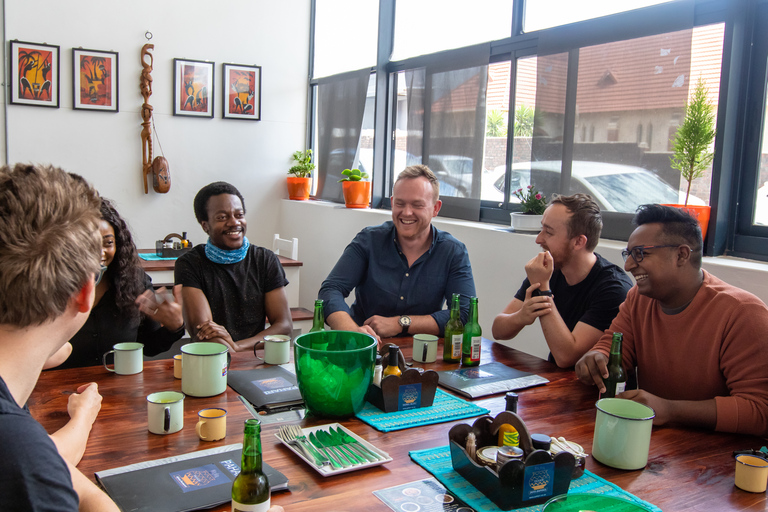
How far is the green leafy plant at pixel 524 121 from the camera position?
11.9 ft

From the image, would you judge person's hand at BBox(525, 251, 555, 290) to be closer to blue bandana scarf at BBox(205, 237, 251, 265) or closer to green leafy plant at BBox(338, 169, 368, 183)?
blue bandana scarf at BBox(205, 237, 251, 265)

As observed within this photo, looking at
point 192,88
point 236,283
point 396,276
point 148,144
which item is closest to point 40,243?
point 236,283

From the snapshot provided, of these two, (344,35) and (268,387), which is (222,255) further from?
(344,35)

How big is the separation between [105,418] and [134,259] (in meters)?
0.92

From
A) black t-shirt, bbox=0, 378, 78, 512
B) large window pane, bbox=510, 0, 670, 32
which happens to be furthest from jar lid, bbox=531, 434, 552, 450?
large window pane, bbox=510, 0, 670, 32

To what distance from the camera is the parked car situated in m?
2.90

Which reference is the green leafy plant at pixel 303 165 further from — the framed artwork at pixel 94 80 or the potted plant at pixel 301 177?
the framed artwork at pixel 94 80

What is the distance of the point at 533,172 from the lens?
353cm

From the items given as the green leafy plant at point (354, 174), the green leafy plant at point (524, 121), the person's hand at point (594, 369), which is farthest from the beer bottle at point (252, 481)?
the green leafy plant at point (354, 174)

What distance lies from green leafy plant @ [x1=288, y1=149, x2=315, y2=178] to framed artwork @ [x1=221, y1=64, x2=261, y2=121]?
0.52 meters

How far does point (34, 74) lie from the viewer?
475 centimetres

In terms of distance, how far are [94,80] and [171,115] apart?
66 centimetres

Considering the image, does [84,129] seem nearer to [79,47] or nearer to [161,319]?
[79,47]

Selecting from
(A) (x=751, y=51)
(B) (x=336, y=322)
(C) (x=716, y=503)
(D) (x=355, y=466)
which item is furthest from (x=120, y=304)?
(A) (x=751, y=51)
